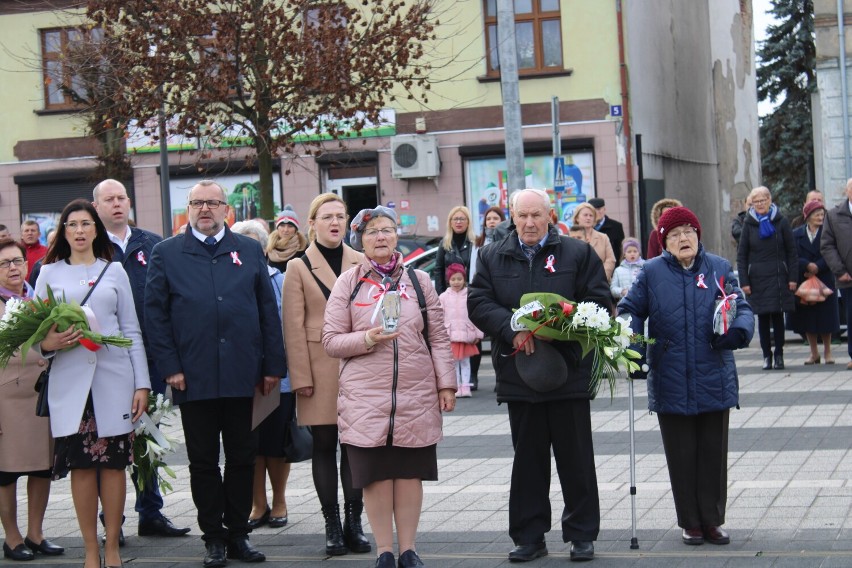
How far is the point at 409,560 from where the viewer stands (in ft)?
22.5

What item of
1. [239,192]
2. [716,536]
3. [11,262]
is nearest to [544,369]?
[716,536]

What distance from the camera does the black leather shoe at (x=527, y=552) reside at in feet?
23.0

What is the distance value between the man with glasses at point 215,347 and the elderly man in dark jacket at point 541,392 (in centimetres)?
126

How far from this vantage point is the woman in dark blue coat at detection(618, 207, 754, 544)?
→ 23.4ft

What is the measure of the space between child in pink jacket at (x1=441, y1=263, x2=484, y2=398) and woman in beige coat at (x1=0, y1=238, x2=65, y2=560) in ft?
22.8

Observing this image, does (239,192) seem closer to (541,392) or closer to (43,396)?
(43,396)

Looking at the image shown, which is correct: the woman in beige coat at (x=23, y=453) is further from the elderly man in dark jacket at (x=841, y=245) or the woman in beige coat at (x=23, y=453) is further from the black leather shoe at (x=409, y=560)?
the elderly man in dark jacket at (x=841, y=245)

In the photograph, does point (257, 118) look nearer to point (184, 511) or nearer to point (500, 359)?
point (184, 511)

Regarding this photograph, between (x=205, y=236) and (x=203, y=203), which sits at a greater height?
(x=203, y=203)

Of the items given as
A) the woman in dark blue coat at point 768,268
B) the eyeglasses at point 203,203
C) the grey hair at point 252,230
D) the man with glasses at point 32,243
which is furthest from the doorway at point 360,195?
the eyeglasses at point 203,203

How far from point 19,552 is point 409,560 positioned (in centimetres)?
251

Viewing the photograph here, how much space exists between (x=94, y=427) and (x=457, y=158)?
21076mm

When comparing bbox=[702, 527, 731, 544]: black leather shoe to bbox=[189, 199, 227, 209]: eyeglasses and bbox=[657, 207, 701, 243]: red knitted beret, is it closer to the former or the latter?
bbox=[657, 207, 701, 243]: red knitted beret

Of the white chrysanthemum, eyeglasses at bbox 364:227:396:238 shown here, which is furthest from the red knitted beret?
eyeglasses at bbox 364:227:396:238
